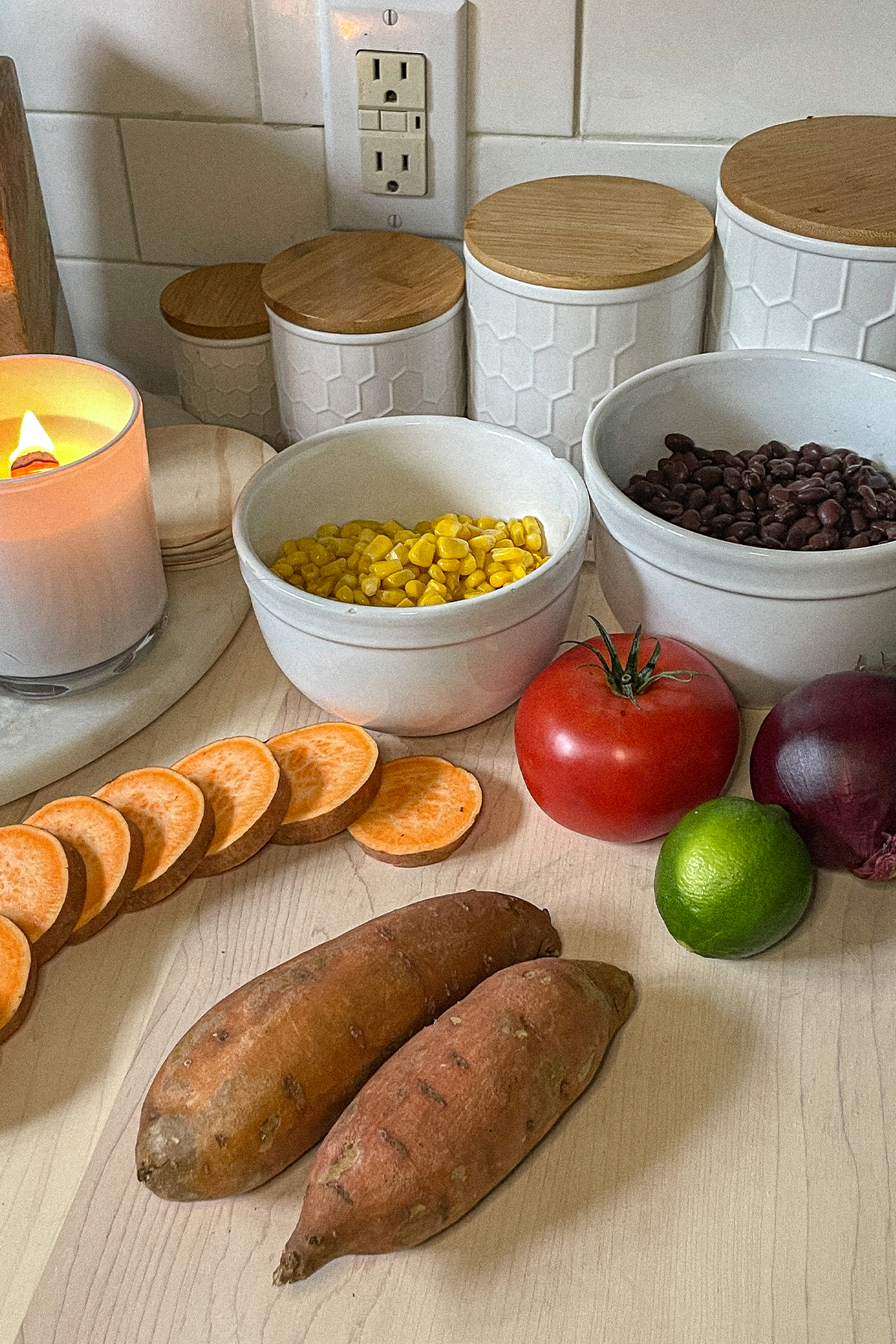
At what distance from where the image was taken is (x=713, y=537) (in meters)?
0.90

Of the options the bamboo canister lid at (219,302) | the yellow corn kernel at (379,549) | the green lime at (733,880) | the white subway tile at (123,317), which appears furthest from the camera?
the white subway tile at (123,317)

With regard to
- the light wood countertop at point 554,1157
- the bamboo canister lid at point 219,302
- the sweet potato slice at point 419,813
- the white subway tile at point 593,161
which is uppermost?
the white subway tile at point 593,161

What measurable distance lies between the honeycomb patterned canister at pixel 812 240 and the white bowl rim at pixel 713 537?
0.03m

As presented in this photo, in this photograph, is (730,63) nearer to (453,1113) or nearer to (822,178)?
(822,178)

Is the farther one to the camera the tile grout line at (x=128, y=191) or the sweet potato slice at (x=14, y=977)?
the tile grout line at (x=128, y=191)

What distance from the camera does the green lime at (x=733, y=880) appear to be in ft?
2.46

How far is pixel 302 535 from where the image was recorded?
1.01m

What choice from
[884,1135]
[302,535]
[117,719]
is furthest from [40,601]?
[884,1135]

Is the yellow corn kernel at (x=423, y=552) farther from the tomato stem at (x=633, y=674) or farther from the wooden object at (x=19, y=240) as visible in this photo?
the wooden object at (x=19, y=240)

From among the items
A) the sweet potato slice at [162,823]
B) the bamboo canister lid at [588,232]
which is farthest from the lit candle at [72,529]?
the bamboo canister lid at [588,232]

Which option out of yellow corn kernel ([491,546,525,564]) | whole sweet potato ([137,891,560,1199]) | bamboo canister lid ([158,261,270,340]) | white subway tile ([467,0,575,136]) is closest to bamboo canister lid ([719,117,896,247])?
white subway tile ([467,0,575,136])

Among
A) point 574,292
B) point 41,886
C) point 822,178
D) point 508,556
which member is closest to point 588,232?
point 574,292

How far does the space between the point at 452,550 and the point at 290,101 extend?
1.69 ft

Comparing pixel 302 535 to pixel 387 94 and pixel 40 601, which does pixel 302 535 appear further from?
pixel 387 94
